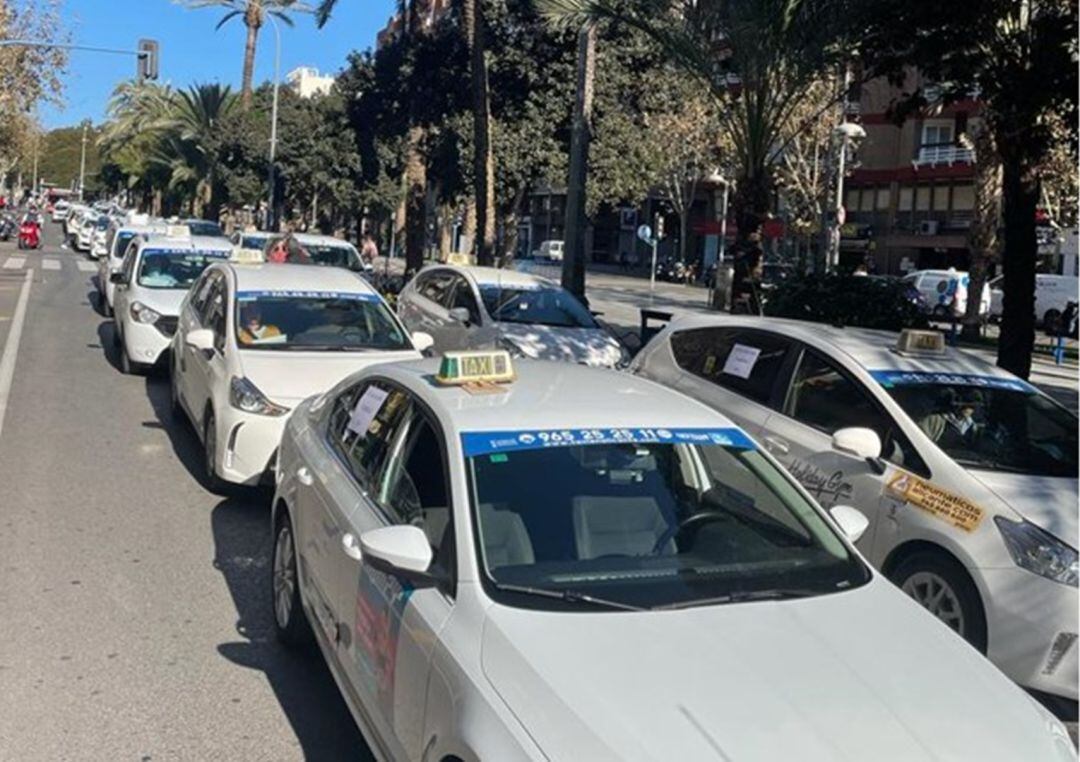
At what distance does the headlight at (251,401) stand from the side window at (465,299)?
5242 mm

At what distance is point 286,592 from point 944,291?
33930 mm

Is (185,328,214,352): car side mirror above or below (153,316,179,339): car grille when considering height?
above

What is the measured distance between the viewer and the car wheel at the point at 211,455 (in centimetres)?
778

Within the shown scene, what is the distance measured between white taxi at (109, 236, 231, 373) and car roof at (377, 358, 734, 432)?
8805 millimetres

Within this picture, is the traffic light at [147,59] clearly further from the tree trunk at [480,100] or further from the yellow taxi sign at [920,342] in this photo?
the yellow taxi sign at [920,342]

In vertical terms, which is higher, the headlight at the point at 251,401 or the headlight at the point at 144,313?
the headlight at the point at 144,313

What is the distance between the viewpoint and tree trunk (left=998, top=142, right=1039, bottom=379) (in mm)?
11008

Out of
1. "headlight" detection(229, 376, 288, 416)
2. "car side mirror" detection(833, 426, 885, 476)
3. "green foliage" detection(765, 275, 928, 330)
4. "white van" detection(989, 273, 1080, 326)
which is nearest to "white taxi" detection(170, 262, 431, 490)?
"headlight" detection(229, 376, 288, 416)

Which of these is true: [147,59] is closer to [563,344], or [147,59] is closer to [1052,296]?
[563,344]

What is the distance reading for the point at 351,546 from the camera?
13.3ft

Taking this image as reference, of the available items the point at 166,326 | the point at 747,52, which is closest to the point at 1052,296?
the point at 747,52

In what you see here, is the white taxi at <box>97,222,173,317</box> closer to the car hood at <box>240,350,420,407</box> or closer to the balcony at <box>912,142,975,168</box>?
the car hood at <box>240,350,420,407</box>

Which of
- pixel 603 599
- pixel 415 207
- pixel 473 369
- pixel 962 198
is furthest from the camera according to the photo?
pixel 962 198

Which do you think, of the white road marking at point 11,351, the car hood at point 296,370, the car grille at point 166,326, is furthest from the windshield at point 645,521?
the car grille at point 166,326
